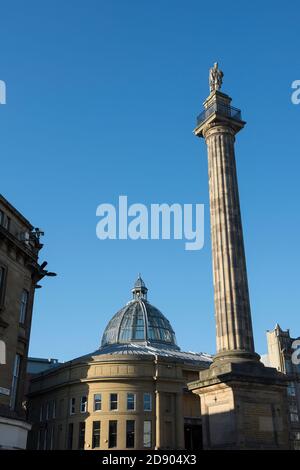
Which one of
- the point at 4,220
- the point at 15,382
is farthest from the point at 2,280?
the point at 15,382

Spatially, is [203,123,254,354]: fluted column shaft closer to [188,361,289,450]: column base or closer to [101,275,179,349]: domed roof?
[188,361,289,450]: column base

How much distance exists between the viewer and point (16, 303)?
25.7 meters

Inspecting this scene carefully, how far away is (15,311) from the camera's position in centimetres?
2548

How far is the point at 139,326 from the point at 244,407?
43.5 m


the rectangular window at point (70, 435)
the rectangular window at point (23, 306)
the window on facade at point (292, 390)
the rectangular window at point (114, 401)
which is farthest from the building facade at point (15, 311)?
the window on facade at point (292, 390)

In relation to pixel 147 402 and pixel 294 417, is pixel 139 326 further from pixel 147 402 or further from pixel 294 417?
pixel 294 417

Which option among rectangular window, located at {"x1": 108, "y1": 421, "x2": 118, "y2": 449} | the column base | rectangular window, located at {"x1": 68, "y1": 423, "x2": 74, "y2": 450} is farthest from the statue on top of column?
rectangular window, located at {"x1": 68, "y1": 423, "x2": 74, "y2": 450}

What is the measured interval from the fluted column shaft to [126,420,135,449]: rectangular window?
28.2 metres

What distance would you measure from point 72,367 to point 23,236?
29015 mm

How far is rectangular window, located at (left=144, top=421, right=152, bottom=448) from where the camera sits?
154 ft

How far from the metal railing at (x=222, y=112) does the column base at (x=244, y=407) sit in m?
13.4

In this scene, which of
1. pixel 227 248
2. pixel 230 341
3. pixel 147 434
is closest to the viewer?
pixel 230 341

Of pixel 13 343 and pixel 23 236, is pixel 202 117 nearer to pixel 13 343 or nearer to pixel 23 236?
pixel 23 236
